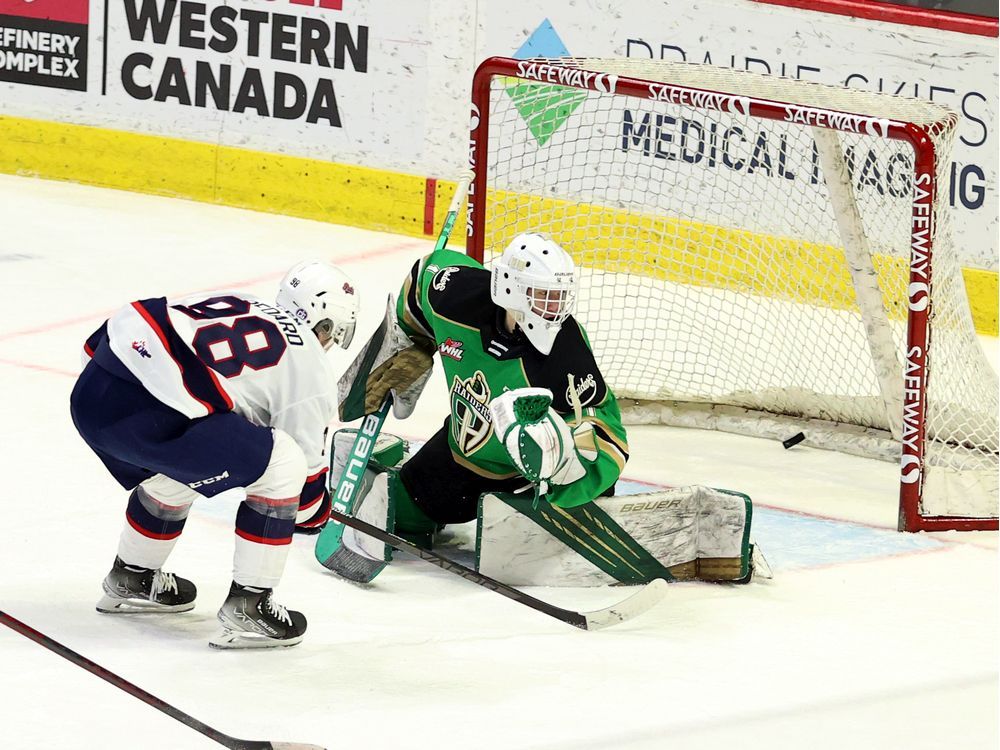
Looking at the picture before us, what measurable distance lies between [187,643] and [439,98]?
425 centimetres

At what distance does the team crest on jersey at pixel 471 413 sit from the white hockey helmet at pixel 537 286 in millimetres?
198

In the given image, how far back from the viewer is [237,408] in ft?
12.8

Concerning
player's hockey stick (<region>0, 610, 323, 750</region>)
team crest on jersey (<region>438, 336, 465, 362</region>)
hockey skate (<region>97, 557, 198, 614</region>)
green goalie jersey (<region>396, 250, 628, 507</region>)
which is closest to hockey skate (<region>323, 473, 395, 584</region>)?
green goalie jersey (<region>396, 250, 628, 507</region>)

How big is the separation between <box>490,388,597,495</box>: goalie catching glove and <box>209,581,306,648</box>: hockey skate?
0.57 metres

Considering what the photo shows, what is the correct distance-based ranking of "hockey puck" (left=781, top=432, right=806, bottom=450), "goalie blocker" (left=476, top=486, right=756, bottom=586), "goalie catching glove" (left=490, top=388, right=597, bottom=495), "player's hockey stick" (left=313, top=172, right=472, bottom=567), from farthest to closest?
1. "hockey puck" (left=781, top=432, right=806, bottom=450)
2. "player's hockey stick" (left=313, top=172, right=472, bottom=567)
3. "goalie blocker" (left=476, top=486, right=756, bottom=586)
4. "goalie catching glove" (left=490, top=388, right=597, bottom=495)

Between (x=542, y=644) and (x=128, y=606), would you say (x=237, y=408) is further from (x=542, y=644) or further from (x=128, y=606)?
(x=542, y=644)

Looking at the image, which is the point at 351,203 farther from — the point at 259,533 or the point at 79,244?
the point at 259,533

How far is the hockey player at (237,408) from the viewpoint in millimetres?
3801

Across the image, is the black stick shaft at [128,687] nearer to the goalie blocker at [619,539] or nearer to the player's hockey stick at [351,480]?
the player's hockey stick at [351,480]

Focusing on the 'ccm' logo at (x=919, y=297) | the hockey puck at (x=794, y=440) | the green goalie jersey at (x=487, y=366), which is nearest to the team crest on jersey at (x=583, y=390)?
the green goalie jersey at (x=487, y=366)

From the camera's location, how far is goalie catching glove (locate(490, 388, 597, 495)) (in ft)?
13.4

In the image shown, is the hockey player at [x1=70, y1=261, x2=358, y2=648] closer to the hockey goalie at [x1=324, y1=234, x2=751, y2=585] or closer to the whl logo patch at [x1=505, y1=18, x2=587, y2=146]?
the hockey goalie at [x1=324, y1=234, x2=751, y2=585]

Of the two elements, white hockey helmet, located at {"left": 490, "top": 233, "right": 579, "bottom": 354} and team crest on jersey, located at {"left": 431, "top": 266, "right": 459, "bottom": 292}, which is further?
team crest on jersey, located at {"left": 431, "top": 266, "right": 459, "bottom": 292}

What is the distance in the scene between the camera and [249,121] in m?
8.30
